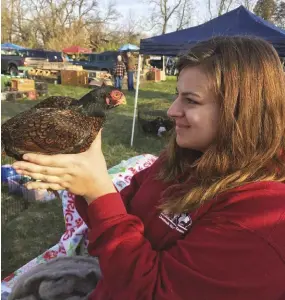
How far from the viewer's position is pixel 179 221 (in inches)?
46.9

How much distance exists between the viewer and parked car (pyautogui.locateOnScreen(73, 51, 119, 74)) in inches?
812

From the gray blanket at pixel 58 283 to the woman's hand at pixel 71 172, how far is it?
2.16 ft

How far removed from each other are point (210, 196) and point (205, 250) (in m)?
0.18

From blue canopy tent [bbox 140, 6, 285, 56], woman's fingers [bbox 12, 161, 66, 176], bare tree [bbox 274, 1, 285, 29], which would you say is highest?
bare tree [bbox 274, 1, 285, 29]

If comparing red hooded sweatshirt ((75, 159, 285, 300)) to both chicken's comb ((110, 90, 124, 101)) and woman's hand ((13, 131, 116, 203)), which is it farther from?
chicken's comb ((110, 90, 124, 101))

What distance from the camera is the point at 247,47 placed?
1177mm

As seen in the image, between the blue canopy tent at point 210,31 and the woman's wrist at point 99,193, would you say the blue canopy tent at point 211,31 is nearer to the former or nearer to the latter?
the blue canopy tent at point 210,31

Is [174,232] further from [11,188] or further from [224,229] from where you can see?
[11,188]

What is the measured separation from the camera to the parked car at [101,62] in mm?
20625

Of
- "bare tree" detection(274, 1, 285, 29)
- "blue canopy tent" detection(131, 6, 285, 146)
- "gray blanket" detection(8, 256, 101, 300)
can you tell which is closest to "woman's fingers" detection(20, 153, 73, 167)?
A: "gray blanket" detection(8, 256, 101, 300)

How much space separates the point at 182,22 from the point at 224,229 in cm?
3373

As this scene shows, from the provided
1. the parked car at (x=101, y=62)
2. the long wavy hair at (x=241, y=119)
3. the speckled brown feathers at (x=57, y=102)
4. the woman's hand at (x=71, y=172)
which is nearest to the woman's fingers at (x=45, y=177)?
the woman's hand at (x=71, y=172)

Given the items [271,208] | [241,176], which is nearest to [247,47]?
[241,176]

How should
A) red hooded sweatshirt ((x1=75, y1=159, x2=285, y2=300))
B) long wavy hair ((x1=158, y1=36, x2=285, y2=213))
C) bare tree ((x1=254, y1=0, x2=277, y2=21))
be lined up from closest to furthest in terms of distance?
red hooded sweatshirt ((x1=75, y1=159, x2=285, y2=300)) < long wavy hair ((x1=158, y1=36, x2=285, y2=213)) < bare tree ((x1=254, y1=0, x2=277, y2=21))
